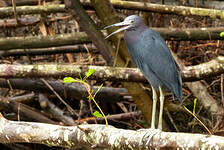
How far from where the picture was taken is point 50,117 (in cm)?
439

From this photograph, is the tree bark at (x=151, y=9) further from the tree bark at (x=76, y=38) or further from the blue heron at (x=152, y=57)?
the blue heron at (x=152, y=57)

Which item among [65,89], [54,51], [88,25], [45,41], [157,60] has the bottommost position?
[65,89]

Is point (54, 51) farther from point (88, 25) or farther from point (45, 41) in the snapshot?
point (88, 25)

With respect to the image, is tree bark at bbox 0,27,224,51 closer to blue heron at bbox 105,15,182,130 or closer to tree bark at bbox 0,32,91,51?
tree bark at bbox 0,32,91,51

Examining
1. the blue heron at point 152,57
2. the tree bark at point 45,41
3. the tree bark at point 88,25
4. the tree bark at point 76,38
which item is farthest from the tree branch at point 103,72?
the tree bark at point 45,41

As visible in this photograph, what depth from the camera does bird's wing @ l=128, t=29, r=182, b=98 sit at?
276 centimetres

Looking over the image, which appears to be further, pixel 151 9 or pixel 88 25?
pixel 151 9

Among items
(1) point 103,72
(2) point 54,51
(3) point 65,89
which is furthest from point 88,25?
(2) point 54,51

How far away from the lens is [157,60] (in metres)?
2.79

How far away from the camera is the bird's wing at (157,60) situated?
276 cm

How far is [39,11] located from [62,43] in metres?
0.59

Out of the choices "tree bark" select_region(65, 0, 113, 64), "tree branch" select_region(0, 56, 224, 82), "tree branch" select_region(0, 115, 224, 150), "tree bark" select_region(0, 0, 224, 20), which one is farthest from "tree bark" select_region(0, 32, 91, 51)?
"tree branch" select_region(0, 115, 224, 150)

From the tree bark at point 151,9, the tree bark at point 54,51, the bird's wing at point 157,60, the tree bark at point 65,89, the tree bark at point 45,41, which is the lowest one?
the tree bark at point 65,89

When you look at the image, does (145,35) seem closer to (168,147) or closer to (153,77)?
(153,77)
